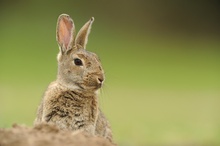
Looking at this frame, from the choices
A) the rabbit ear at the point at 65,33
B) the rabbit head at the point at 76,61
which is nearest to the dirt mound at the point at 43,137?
the rabbit head at the point at 76,61

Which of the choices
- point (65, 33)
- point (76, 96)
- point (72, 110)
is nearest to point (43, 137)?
point (72, 110)

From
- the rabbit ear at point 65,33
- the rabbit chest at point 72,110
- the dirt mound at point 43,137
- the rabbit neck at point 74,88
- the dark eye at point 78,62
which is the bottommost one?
the dirt mound at point 43,137

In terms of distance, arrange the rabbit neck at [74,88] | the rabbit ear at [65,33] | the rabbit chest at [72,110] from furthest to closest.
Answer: the rabbit ear at [65,33]
the rabbit neck at [74,88]
the rabbit chest at [72,110]

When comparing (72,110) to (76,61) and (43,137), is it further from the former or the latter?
(43,137)

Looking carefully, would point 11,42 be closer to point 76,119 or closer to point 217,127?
point 217,127

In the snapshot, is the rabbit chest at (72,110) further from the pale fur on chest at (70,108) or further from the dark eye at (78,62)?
the dark eye at (78,62)

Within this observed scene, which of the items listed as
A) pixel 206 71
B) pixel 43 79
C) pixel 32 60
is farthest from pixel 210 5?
pixel 43 79

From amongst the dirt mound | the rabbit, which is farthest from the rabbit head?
the dirt mound
